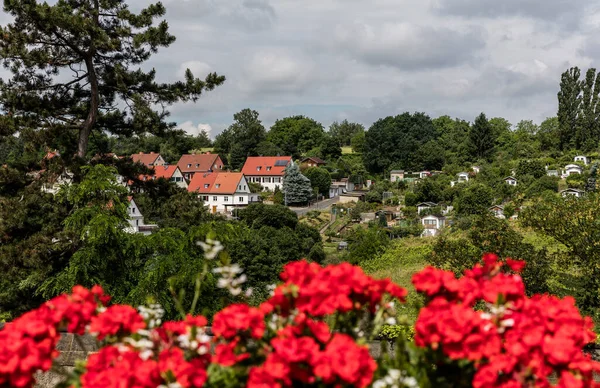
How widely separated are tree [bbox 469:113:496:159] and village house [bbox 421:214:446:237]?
25.3m

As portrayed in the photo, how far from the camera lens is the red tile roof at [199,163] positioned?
74.1 metres

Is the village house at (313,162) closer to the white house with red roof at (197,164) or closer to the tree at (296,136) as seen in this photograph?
the tree at (296,136)

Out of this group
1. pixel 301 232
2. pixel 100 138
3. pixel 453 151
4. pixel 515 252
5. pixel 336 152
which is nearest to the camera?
pixel 100 138

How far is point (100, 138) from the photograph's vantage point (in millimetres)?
13141

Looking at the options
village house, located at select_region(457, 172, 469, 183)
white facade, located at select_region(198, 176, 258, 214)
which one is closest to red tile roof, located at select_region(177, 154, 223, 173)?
white facade, located at select_region(198, 176, 258, 214)

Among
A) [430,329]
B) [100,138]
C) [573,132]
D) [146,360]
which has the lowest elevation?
[146,360]

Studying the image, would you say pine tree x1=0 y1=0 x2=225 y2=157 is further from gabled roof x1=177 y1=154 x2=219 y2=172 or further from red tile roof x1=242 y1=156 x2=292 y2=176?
gabled roof x1=177 y1=154 x2=219 y2=172

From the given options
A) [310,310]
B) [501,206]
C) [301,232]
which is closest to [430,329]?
[310,310]

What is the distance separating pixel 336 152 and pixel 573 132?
3484 centimetres

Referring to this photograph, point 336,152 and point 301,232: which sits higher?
point 336,152

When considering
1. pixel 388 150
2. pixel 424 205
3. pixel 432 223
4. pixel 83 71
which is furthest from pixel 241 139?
pixel 83 71

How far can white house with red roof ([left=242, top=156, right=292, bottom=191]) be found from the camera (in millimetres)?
69312

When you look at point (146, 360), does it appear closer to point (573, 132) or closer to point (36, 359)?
point (36, 359)

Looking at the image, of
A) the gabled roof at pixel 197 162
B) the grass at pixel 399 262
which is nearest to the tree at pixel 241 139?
the gabled roof at pixel 197 162
